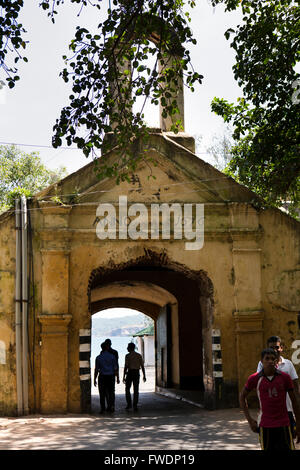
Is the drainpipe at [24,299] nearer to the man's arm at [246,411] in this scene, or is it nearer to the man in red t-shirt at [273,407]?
the man's arm at [246,411]

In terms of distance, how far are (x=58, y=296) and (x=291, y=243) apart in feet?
16.6

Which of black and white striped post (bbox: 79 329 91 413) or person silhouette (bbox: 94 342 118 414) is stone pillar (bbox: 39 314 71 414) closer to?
black and white striped post (bbox: 79 329 91 413)

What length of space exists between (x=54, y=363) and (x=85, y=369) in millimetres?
639

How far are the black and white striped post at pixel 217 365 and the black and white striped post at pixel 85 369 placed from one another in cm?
253

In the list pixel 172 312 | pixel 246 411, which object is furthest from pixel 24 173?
pixel 246 411

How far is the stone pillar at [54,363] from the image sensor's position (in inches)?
443

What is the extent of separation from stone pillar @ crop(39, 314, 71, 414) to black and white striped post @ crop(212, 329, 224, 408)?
9.79 ft

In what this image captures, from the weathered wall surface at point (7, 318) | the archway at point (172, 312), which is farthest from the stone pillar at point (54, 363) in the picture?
the archway at point (172, 312)

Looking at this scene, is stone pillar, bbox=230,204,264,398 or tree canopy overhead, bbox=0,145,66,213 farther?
tree canopy overhead, bbox=0,145,66,213

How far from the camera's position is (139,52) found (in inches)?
319

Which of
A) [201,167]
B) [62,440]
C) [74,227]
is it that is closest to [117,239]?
[74,227]

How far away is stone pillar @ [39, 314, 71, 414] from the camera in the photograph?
36.9ft

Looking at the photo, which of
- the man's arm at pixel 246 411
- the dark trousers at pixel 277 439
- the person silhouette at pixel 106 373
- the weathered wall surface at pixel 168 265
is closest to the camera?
the dark trousers at pixel 277 439

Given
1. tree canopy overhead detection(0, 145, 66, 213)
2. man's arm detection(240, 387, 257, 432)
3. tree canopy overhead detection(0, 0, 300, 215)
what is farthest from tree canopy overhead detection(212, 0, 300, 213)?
tree canopy overhead detection(0, 145, 66, 213)
